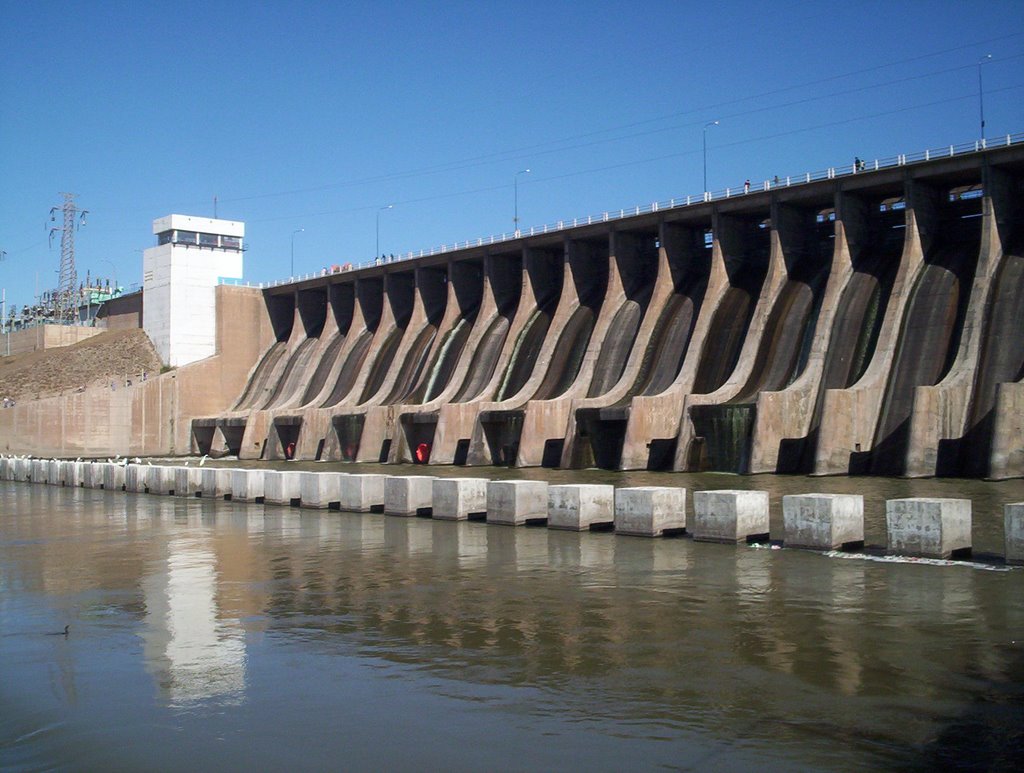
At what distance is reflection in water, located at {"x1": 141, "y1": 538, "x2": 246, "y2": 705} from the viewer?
10125 millimetres

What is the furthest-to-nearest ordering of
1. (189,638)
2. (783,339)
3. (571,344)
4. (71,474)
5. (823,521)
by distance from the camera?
(571,344)
(783,339)
(71,474)
(823,521)
(189,638)

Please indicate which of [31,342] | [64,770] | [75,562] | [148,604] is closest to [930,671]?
[64,770]

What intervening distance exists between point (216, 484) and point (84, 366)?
46.2m

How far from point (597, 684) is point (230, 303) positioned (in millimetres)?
68281

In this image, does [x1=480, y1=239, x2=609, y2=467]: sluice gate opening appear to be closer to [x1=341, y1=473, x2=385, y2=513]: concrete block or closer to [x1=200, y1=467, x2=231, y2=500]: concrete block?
[x1=200, y1=467, x2=231, y2=500]: concrete block

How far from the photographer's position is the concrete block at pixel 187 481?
34656 mm

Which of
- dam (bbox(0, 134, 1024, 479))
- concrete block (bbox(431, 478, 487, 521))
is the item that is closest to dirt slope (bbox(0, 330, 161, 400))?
dam (bbox(0, 134, 1024, 479))

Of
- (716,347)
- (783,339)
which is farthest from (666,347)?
(783,339)

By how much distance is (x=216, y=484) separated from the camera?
111 feet

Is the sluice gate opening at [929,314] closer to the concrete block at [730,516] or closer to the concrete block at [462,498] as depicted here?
the concrete block at [462,498]

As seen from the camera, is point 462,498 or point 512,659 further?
point 462,498

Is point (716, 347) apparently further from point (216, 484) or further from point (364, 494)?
point (364, 494)

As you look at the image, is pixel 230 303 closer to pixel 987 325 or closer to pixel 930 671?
pixel 987 325

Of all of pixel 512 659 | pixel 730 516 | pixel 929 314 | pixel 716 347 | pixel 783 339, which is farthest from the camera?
pixel 716 347
